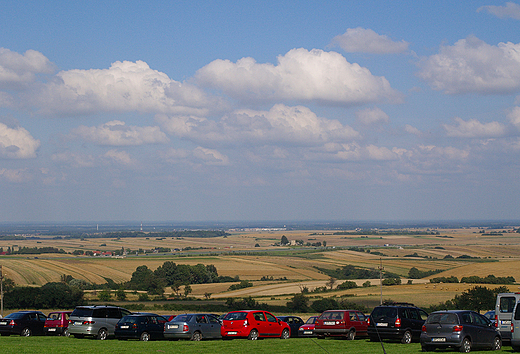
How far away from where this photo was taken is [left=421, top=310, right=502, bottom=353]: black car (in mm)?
20734

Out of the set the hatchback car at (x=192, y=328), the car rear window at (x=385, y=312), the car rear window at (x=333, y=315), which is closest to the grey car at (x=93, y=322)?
the hatchback car at (x=192, y=328)

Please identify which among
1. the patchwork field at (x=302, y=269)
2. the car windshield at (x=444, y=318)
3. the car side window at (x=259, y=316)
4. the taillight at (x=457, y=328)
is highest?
the car windshield at (x=444, y=318)

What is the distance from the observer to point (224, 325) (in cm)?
2736

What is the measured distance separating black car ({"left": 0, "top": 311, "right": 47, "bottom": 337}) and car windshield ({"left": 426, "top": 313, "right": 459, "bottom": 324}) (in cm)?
2131

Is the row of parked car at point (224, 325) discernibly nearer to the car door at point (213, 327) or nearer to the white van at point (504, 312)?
the car door at point (213, 327)

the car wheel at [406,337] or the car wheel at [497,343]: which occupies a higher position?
the car wheel at [497,343]

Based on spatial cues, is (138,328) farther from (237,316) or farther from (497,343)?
(497,343)

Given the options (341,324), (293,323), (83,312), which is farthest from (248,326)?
(83,312)

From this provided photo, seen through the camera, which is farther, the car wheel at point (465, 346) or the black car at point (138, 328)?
the black car at point (138, 328)

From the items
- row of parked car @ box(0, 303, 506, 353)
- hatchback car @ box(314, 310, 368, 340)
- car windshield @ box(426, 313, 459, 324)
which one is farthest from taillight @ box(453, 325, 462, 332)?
hatchback car @ box(314, 310, 368, 340)

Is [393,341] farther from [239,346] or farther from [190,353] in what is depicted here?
[190,353]

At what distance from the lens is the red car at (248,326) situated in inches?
1062

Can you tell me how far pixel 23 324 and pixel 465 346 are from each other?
22826 millimetres

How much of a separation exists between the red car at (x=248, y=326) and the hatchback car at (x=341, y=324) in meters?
2.42
